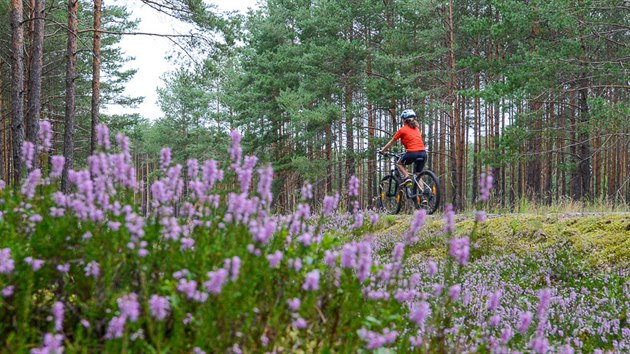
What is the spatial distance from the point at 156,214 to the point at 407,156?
343 inches

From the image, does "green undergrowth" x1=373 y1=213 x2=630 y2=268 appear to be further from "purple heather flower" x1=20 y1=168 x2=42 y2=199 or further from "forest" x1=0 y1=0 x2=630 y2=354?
"purple heather flower" x1=20 y1=168 x2=42 y2=199

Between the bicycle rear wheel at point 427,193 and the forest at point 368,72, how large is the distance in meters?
1.90

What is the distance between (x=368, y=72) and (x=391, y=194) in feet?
43.8

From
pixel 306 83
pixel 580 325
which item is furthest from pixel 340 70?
pixel 580 325

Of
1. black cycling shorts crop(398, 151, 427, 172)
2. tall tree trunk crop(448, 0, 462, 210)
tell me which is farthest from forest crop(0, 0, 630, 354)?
tall tree trunk crop(448, 0, 462, 210)

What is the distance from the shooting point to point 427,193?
1034 centimetres

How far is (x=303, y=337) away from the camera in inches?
94.3

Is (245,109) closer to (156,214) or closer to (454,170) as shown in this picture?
(454,170)

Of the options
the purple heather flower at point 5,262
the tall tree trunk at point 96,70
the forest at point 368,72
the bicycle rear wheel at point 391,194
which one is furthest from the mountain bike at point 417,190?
the tall tree trunk at point 96,70

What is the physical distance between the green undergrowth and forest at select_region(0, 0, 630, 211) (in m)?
2.16

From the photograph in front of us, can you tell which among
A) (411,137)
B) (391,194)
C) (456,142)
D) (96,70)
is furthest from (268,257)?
(456,142)

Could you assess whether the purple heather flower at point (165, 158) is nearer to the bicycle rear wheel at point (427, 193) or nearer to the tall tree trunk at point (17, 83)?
the bicycle rear wheel at point (427, 193)

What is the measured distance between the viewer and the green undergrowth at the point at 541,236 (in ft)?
21.3

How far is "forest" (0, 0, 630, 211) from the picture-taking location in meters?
13.9
